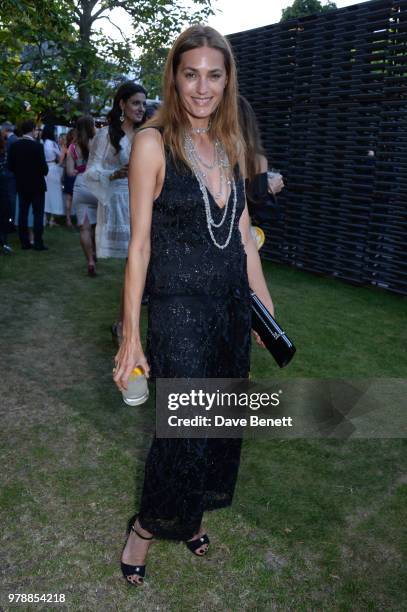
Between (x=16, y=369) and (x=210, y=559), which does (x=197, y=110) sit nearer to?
(x=210, y=559)

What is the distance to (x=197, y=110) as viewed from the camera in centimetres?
204

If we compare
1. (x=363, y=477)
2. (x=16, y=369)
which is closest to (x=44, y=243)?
(x=16, y=369)

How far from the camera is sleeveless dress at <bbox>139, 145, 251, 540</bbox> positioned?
2.02 meters

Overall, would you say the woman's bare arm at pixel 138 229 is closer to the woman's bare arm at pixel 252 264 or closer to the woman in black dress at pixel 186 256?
the woman in black dress at pixel 186 256

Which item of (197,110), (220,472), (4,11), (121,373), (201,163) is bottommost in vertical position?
(220,472)

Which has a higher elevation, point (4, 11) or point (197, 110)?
point (4, 11)

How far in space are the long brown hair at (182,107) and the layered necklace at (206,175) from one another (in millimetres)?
30

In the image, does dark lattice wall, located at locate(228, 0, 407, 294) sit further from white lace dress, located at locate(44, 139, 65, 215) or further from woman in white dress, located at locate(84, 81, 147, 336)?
white lace dress, located at locate(44, 139, 65, 215)

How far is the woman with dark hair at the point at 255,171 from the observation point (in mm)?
3795

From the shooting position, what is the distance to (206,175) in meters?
2.09

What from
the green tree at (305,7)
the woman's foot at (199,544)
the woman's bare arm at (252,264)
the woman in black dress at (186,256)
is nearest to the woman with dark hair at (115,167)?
the woman's bare arm at (252,264)

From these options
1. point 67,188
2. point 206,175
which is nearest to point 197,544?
point 206,175

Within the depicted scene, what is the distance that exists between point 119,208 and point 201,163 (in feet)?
10.2

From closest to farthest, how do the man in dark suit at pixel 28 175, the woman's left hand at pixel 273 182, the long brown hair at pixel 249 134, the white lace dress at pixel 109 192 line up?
the long brown hair at pixel 249 134
the woman's left hand at pixel 273 182
the white lace dress at pixel 109 192
the man in dark suit at pixel 28 175
